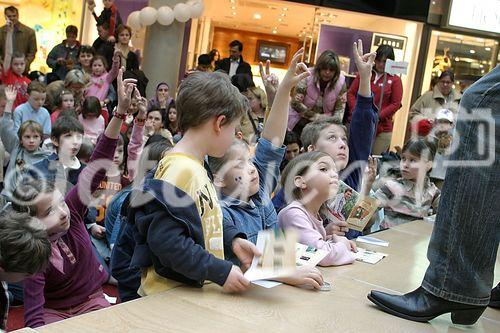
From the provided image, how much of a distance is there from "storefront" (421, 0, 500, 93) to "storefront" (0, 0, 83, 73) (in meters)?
5.43

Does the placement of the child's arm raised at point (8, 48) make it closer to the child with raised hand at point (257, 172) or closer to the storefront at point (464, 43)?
the child with raised hand at point (257, 172)

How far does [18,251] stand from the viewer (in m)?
2.07

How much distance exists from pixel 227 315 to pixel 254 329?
0.09 m

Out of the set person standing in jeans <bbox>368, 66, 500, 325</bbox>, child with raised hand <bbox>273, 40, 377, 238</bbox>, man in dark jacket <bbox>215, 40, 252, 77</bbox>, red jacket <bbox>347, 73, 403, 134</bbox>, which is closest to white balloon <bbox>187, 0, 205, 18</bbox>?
man in dark jacket <bbox>215, 40, 252, 77</bbox>

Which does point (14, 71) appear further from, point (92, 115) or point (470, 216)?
point (470, 216)

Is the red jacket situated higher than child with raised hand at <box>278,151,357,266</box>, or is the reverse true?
the red jacket

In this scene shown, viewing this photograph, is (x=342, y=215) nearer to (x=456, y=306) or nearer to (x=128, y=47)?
(x=456, y=306)

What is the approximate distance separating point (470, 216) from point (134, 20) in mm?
7451

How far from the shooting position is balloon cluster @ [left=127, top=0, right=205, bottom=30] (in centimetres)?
834

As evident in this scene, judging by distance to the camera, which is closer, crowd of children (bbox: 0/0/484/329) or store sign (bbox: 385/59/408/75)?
crowd of children (bbox: 0/0/484/329)

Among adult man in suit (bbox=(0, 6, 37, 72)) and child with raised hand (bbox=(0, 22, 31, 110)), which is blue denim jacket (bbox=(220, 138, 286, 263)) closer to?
child with raised hand (bbox=(0, 22, 31, 110))

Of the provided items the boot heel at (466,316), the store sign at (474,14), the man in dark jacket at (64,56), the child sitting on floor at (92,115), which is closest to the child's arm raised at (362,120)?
the boot heel at (466,316)

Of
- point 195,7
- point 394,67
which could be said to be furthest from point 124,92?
point 195,7

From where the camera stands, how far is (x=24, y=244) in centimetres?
207
